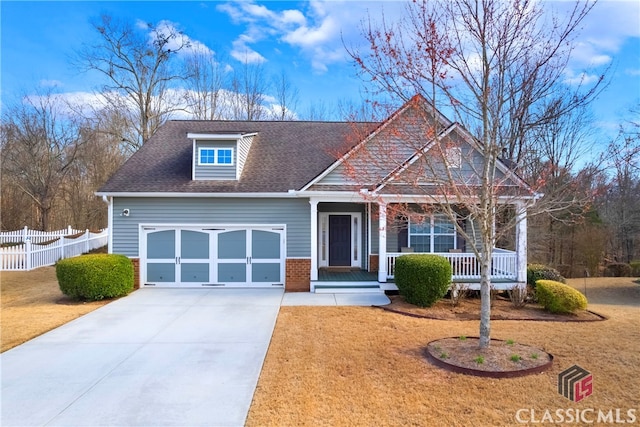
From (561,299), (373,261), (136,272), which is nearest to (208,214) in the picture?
(136,272)

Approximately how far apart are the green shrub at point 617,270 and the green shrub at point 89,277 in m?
21.4

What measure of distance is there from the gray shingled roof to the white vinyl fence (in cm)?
665

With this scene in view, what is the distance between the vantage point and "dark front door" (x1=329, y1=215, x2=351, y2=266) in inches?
547

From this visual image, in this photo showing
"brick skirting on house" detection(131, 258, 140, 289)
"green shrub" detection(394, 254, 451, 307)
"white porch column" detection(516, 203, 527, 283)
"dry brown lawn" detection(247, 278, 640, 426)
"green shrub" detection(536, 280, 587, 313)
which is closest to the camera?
"dry brown lawn" detection(247, 278, 640, 426)

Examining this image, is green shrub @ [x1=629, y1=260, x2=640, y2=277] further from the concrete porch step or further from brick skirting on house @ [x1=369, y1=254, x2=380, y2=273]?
the concrete porch step

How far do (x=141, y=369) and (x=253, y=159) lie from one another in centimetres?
913

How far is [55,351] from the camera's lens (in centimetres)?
632

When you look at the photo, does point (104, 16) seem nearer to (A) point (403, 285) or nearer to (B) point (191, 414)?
(A) point (403, 285)

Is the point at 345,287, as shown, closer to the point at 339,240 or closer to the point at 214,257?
the point at 339,240

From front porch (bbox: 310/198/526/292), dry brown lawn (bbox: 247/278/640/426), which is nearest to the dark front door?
front porch (bbox: 310/198/526/292)

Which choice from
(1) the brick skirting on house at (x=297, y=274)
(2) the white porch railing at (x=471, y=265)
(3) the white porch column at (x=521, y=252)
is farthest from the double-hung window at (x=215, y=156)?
(3) the white porch column at (x=521, y=252)

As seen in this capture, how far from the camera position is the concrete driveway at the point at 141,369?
4.26 meters

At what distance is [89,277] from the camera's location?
991 centimetres

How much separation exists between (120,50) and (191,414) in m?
27.6
